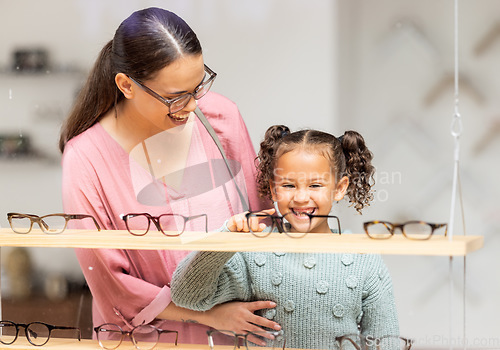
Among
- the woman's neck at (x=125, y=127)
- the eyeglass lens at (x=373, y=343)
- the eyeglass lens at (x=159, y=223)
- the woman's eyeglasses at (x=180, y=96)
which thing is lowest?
the eyeglass lens at (x=373, y=343)

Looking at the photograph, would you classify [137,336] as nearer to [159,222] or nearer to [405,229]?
[159,222]

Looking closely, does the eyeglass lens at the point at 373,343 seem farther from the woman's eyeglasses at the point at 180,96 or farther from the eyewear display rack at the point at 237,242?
the woman's eyeglasses at the point at 180,96

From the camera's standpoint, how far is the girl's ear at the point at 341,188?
1.25 meters

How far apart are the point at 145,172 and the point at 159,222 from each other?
132 mm

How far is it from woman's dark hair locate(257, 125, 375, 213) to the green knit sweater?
0.11 m

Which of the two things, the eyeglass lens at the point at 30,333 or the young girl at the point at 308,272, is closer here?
the young girl at the point at 308,272

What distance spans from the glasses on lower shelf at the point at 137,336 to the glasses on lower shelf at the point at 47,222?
0.21 metres

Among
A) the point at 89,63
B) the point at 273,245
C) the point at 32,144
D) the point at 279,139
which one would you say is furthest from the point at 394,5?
the point at 32,144

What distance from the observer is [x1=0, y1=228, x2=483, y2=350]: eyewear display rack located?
3.60 ft

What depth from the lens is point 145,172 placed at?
1.38 metres

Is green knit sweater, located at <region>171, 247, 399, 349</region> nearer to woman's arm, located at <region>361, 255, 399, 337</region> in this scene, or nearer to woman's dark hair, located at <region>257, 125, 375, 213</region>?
woman's arm, located at <region>361, 255, 399, 337</region>

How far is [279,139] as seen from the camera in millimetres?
1293

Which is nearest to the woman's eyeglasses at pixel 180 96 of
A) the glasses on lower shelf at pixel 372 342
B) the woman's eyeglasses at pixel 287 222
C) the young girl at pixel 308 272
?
the young girl at pixel 308 272

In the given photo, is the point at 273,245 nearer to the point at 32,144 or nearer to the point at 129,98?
the point at 129,98
